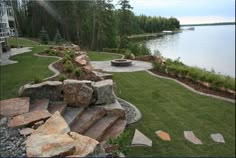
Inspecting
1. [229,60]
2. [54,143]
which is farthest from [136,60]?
[54,143]

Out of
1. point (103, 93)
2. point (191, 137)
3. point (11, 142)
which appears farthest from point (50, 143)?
point (191, 137)

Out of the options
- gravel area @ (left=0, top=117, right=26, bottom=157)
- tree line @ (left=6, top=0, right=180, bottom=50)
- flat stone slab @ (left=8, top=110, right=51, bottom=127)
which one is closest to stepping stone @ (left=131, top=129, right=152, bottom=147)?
flat stone slab @ (left=8, top=110, right=51, bottom=127)

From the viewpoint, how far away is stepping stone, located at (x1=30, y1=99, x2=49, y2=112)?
4512mm

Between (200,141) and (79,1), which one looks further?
(79,1)

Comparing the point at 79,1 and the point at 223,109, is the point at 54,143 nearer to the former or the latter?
the point at 223,109

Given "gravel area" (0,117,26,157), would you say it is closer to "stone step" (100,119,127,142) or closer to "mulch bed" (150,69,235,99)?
"stone step" (100,119,127,142)

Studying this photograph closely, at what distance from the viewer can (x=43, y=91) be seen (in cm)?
501

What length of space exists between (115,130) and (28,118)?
158 cm

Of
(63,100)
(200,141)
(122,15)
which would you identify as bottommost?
(200,141)

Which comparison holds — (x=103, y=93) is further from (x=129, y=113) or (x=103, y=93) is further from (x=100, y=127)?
(x=100, y=127)

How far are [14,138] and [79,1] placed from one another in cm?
2174

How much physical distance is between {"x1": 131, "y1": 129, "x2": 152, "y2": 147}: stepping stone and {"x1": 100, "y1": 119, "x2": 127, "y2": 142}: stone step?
0.96ft

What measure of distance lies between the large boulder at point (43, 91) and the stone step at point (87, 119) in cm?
72

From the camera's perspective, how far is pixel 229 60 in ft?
41.0
